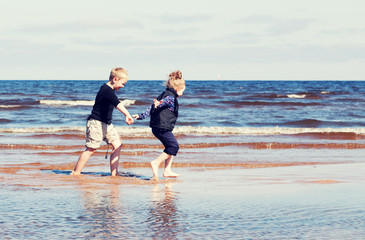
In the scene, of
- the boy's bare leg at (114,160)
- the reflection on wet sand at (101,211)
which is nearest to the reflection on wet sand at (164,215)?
the reflection on wet sand at (101,211)

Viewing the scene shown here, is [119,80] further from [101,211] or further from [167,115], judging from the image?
[101,211]

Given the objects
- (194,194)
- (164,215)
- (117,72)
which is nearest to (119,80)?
(117,72)

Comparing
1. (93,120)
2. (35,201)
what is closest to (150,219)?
(35,201)

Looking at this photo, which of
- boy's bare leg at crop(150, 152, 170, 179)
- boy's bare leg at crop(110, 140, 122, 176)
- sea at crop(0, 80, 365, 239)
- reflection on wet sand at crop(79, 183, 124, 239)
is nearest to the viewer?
reflection on wet sand at crop(79, 183, 124, 239)

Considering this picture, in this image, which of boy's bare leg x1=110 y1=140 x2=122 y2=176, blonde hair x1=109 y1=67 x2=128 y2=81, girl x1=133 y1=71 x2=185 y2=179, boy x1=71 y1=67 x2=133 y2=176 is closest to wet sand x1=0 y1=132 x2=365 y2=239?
boy's bare leg x1=110 y1=140 x2=122 y2=176

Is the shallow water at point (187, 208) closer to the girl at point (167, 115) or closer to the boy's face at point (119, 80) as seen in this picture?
the girl at point (167, 115)

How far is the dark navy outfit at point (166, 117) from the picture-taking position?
6664mm

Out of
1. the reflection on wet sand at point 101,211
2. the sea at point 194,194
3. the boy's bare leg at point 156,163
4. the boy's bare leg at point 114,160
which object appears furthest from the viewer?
the boy's bare leg at point 114,160

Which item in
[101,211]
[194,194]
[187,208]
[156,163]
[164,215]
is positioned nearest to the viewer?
[164,215]

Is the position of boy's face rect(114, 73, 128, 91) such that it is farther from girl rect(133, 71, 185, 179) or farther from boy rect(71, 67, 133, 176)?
girl rect(133, 71, 185, 179)

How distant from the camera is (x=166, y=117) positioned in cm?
675

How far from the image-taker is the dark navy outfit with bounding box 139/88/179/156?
6.66m

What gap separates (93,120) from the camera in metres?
6.82

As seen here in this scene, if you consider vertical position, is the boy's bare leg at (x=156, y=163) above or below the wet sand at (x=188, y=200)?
above
